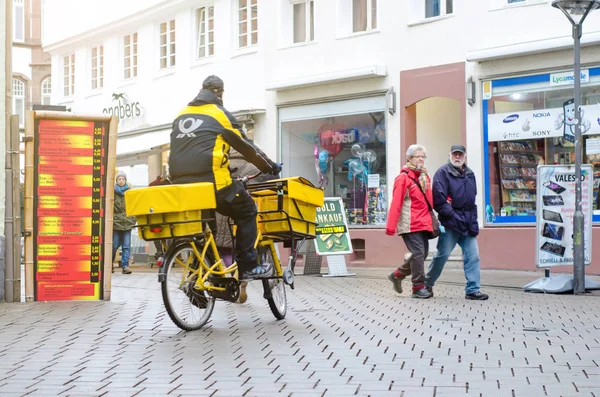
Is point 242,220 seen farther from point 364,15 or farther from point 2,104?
point 364,15

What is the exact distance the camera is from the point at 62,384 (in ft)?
20.2

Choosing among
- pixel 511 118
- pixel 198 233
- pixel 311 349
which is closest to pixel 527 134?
pixel 511 118

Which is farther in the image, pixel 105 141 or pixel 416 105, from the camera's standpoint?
pixel 416 105

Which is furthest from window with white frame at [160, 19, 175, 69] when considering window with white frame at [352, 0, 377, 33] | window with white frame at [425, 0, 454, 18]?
window with white frame at [425, 0, 454, 18]

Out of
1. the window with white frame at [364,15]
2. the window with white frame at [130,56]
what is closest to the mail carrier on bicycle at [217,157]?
the window with white frame at [364,15]

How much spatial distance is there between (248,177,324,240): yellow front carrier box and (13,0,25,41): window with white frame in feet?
129

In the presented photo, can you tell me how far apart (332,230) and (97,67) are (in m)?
16.8

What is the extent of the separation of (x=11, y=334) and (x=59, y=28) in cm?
2650

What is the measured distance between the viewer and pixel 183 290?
8.31 m

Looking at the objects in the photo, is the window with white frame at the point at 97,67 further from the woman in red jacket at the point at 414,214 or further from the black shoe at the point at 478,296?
the black shoe at the point at 478,296

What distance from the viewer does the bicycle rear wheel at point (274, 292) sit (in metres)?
8.99

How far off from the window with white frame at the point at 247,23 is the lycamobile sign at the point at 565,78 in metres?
8.77

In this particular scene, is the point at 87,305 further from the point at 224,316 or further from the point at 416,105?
the point at 416,105

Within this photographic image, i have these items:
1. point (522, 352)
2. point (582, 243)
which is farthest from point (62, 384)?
point (582, 243)
